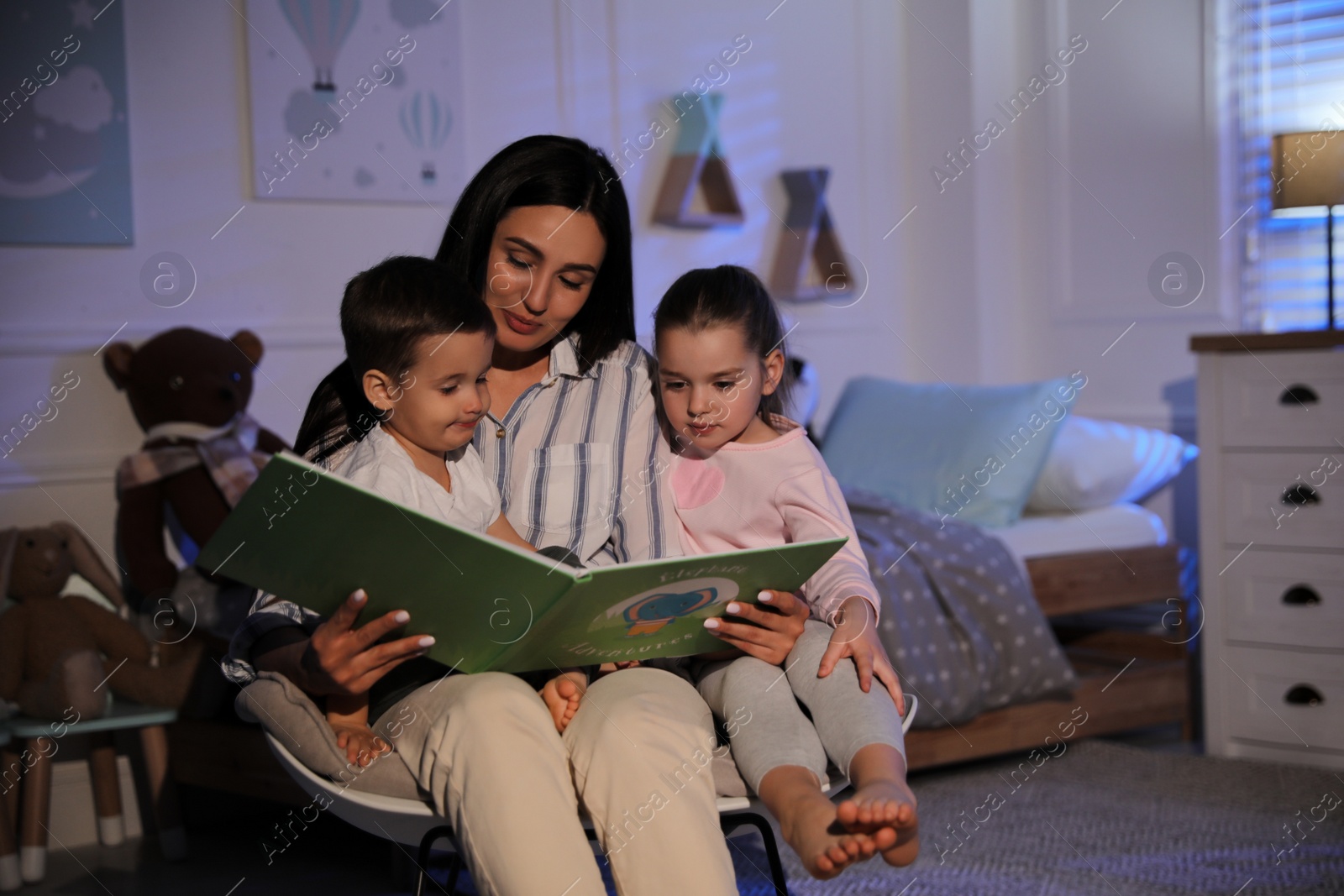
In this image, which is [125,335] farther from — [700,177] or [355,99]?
[700,177]

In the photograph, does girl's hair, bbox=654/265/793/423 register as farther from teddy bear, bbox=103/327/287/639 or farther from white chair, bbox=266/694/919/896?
teddy bear, bbox=103/327/287/639

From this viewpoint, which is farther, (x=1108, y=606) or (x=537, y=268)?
(x=1108, y=606)

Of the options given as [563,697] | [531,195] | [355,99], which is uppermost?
[355,99]

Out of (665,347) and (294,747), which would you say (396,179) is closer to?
(665,347)

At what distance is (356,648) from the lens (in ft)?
3.87

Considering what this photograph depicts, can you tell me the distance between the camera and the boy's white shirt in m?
1.33

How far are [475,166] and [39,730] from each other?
1.56m

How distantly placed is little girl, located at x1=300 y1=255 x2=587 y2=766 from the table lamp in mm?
2017

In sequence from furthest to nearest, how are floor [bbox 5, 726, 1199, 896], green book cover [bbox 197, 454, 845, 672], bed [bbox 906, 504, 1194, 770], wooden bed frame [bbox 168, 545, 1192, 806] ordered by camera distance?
bed [bbox 906, 504, 1194, 770]
wooden bed frame [bbox 168, 545, 1192, 806]
floor [bbox 5, 726, 1199, 896]
green book cover [bbox 197, 454, 845, 672]

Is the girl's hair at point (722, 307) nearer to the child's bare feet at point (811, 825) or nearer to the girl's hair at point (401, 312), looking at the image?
the girl's hair at point (401, 312)

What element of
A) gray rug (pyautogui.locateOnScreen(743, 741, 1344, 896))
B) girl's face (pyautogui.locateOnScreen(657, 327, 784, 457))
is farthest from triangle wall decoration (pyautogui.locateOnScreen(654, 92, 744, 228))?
girl's face (pyautogui.locateOnScreen(657, 327, 784, 457))

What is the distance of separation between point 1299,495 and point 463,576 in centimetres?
207

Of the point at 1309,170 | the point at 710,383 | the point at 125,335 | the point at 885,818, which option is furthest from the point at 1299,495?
the point at 125,335

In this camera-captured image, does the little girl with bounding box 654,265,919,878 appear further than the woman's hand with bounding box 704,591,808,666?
No
